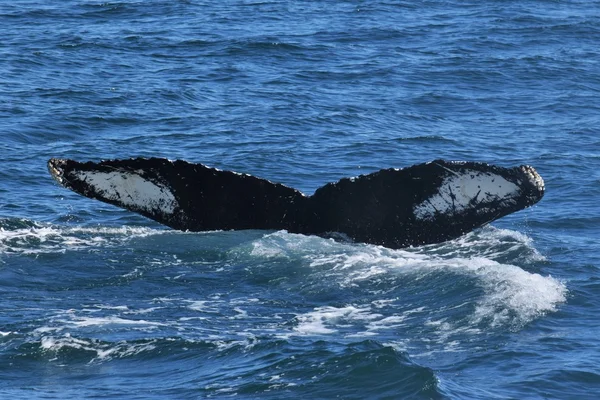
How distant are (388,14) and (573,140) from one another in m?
14.0

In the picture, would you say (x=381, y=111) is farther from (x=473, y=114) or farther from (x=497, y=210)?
(x=497, y=210)

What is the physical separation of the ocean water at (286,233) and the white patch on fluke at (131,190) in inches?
36.4

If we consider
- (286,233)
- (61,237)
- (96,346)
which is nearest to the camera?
(96,346)

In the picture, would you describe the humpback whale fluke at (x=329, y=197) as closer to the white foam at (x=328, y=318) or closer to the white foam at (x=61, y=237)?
the white foam at (x=328, y=318)

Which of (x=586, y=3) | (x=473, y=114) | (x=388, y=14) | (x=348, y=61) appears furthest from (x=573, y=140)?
(x=586, y=3)

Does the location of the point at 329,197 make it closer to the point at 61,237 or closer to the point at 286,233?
the point at 286,233

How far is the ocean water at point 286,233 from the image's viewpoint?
1170cm

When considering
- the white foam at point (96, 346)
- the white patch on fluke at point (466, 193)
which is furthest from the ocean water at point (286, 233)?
the white patch on fluke at point (466, 193)

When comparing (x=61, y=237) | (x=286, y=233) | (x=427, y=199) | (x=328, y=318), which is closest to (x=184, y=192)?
(x=286, y=233)

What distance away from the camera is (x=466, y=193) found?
43.7ft

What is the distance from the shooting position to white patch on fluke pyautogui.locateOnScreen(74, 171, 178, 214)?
13.3 meters

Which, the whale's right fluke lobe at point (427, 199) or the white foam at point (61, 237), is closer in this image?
the whale's right fluke lobe at point (427, 199)

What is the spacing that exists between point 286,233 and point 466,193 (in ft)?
6.91

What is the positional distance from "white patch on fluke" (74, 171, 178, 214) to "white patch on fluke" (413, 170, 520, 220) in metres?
2.56
